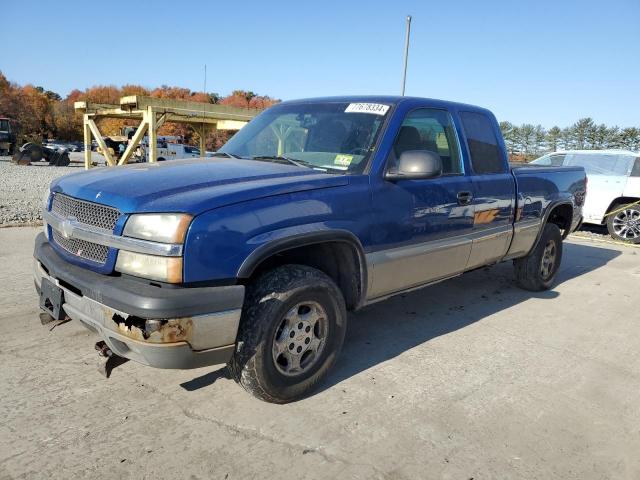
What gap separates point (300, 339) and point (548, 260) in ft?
13.1

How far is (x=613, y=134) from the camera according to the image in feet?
98.3

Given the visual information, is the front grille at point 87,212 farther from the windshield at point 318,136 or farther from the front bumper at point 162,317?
the windshield at point 318,136

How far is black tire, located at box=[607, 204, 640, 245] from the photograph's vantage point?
383 inches

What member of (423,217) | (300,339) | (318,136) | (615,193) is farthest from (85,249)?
(615,193)

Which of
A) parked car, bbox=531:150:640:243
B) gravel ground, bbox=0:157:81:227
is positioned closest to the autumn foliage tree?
gravel ground, bbox=0:157:81:227

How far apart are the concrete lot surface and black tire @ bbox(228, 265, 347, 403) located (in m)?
0.15

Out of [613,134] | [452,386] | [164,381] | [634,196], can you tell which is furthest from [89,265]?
[613,134]

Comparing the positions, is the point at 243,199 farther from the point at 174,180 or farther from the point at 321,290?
the point at 321,290

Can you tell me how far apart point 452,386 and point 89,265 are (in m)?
2.42

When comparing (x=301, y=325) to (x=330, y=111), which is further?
(x=330, y=111)

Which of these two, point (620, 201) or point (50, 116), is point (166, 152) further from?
point (50, 116)

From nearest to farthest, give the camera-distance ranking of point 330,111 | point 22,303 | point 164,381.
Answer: point 164,381
point 330,111
point 22,303

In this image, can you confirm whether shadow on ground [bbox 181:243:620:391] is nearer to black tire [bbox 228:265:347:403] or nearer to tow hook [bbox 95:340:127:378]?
black tire [bbox 228:265:347:403]

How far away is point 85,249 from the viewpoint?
276 cm
